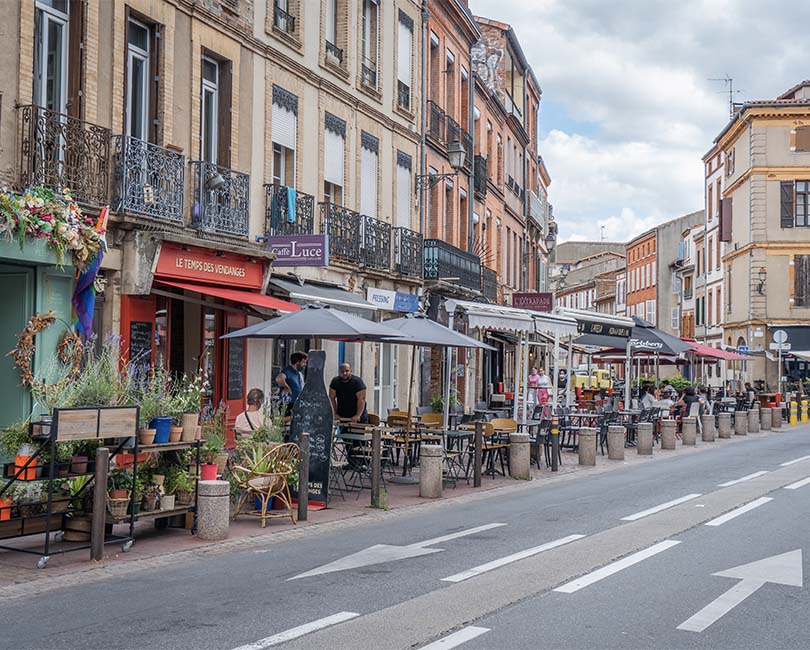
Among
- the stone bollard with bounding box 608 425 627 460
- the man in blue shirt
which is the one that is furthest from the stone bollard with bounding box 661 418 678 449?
the man in blue shirt

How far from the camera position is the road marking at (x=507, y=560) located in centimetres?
855

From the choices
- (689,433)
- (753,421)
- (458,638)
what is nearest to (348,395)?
(458,638)

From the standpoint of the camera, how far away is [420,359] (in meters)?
29.2

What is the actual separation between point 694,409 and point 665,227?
5524 cm

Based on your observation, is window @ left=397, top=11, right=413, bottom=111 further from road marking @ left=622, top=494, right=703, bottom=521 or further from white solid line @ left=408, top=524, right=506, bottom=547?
white solid line @ left=408, top=524, right=506, bottom=547

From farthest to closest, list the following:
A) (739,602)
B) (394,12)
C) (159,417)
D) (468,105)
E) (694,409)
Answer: (468,105) < (694,409) < (394,12) < (159,417) < (739,602)

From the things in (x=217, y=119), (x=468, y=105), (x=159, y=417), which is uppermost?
(x=468, y=105)

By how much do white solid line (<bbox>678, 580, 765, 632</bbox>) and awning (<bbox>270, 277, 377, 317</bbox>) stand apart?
1119cm

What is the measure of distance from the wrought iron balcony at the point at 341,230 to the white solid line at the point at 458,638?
610 inches

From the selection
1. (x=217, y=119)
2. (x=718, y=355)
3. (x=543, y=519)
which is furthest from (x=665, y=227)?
(x=543, y=519)

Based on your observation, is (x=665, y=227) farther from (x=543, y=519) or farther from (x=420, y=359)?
(x=543, y=519)

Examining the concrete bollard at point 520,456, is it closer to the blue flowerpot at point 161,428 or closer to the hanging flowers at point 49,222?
the hanging flowers at point 49,222

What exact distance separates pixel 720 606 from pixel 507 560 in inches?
88.6

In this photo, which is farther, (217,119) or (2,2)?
(217,119)
